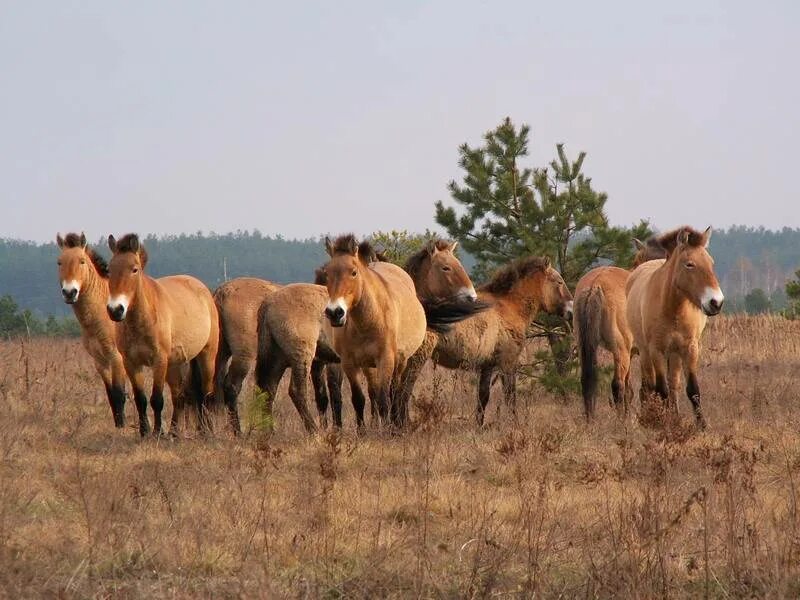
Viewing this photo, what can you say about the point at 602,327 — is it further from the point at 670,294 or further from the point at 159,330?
the point at 159,330

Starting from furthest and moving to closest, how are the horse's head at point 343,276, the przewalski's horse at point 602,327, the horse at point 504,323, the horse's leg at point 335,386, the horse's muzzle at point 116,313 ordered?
1. the horse at point 504,323
2. the przewalski's horse at point 602,327
3. the horse's leg at point 335,386
4. the horse's muzzle at point 116,313
5. the horse's head at point 343,276

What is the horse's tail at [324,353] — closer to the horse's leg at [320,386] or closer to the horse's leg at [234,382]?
the horse's leg at [320,386]

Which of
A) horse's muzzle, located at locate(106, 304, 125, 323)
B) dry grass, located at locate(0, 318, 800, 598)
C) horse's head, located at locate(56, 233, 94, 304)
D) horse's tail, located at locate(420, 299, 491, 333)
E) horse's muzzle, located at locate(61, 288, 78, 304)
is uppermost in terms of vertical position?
horse's head, located at locate(56, 233, 94, 304)

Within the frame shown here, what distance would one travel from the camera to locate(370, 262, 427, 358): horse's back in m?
11.5

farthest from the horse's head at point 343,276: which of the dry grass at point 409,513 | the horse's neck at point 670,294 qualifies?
the horse's neck at point 670,294

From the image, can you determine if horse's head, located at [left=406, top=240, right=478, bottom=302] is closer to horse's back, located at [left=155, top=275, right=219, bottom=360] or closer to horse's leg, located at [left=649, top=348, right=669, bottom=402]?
horse's leg, located at [left=649, top=348, right=669, bottom=402]

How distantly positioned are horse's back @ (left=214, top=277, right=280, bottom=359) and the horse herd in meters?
0.02

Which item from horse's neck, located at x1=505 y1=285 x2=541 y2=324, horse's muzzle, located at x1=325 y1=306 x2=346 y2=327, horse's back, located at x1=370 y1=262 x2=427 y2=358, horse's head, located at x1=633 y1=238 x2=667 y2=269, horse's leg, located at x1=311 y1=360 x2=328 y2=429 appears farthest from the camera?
horse's head, located at x1=633 y1=238 x2=667 y2=269

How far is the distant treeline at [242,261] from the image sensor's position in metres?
143

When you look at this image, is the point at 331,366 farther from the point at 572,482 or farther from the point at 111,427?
the point at 572,482

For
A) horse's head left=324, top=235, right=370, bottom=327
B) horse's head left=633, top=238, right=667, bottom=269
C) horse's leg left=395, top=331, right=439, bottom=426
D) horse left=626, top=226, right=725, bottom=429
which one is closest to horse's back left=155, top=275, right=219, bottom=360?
horse's head left=324, top=235, right=370, bottom=327

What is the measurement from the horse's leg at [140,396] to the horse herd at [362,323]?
0.02 metres

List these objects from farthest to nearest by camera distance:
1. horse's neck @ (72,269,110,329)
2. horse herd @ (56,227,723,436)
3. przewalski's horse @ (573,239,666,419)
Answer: przewalski's horse @ (573,239,666,419), horse's neck @ (72,269,110,329), horse herd @ (56,227,723,436)

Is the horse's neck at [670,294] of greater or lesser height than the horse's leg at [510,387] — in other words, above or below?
above
